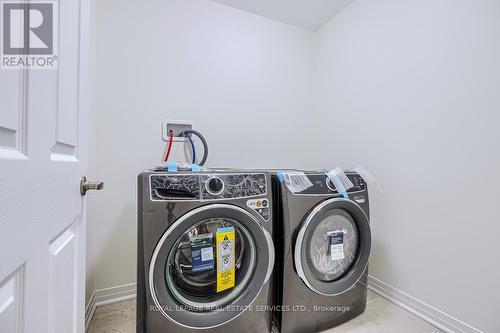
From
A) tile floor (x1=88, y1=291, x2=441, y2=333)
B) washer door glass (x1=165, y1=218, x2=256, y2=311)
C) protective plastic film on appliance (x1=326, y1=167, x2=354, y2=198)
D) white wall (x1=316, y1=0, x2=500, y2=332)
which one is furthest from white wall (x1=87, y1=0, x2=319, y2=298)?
protective plastic film on appliance (x1=326, y1=167, x2=354, y2=198)

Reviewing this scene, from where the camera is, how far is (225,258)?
1050 millimetres

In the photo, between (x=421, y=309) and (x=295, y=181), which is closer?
(x=295, y=181)

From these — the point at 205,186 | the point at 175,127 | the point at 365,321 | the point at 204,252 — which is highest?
the point at 175,127

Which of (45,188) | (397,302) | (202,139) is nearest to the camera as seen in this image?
(45,188)

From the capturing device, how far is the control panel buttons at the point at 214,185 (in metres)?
0.97

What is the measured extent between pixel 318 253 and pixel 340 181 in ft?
1.30

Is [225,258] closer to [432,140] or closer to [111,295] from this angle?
[111,295]

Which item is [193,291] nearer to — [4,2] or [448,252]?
[4,2]

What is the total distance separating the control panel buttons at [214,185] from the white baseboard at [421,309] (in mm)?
1316

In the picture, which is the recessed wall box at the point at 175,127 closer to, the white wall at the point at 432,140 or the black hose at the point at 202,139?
the black hose at the point at 202,139

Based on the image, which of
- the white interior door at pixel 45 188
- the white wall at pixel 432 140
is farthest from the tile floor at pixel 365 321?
the white interior door at pixel 45 188

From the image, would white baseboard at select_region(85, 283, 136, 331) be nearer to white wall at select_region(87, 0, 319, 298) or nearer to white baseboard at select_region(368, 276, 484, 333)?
white wall at select_region(87, 0, 319, 298)

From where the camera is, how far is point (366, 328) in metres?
1.19

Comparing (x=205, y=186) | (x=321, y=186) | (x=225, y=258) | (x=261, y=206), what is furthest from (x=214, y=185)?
(x=321, y=186)
